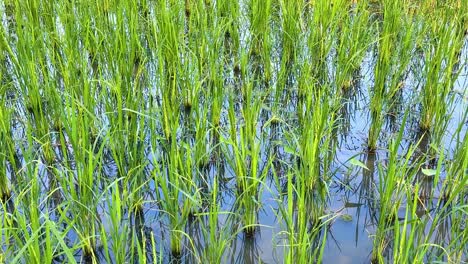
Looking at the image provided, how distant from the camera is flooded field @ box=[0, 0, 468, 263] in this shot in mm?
1863

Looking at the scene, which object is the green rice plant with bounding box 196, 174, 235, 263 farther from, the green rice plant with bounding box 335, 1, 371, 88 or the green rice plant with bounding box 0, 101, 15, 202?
the green rice plant with bounding box 335, 1, 371, 88

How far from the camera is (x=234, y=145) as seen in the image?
1947 millimetres

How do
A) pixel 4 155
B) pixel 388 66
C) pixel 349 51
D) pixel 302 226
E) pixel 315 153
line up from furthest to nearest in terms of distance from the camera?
pixel 349 51
pixel 388 66
pixel 315 153
pixel 4 155
pixel 302 226

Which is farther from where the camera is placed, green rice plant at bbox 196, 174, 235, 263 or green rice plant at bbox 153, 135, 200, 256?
green rice plant at bbox 153, 135, 200, 256

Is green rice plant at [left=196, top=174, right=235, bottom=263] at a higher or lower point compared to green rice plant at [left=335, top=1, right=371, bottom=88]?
lower

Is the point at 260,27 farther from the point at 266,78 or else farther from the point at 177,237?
the point at 177,237

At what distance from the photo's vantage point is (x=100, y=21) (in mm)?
3264

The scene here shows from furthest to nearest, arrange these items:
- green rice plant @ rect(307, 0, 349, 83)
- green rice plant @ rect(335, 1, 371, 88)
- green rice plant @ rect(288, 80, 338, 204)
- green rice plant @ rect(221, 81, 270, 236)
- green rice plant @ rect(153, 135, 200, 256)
Result: 1. green rice plant @ rect(307, 0, 349, 83)
2. green rice plant @ rect(335, 1, 371, 88)
3. green rice plant @ rect(288, 80, 338, 204)
4. green rice plant @ rect(221, 81, 270, 236)
5. green rice plant @ rect(153, 135, 200, 256)

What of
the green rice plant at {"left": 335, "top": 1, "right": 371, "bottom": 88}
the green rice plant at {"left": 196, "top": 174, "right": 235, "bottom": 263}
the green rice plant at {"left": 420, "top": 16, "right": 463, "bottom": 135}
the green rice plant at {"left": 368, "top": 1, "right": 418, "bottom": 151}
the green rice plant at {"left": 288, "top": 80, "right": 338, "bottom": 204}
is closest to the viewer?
the green rice plant at {"left": 196, "top": 174, "right": 235, "bottom": 263}

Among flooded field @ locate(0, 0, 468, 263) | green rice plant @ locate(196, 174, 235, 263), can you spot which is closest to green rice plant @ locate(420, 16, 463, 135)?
flooded field @ locate(0, 0, 468, 263)

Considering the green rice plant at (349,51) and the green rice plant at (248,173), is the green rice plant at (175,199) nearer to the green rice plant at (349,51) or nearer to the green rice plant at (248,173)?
the green rice plant at (248,173)

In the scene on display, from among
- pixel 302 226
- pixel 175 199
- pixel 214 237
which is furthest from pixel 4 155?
pixel 302 226

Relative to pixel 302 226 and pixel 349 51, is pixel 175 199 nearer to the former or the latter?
pixel 302 226

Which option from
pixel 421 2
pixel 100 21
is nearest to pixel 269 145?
pixel 100 21
